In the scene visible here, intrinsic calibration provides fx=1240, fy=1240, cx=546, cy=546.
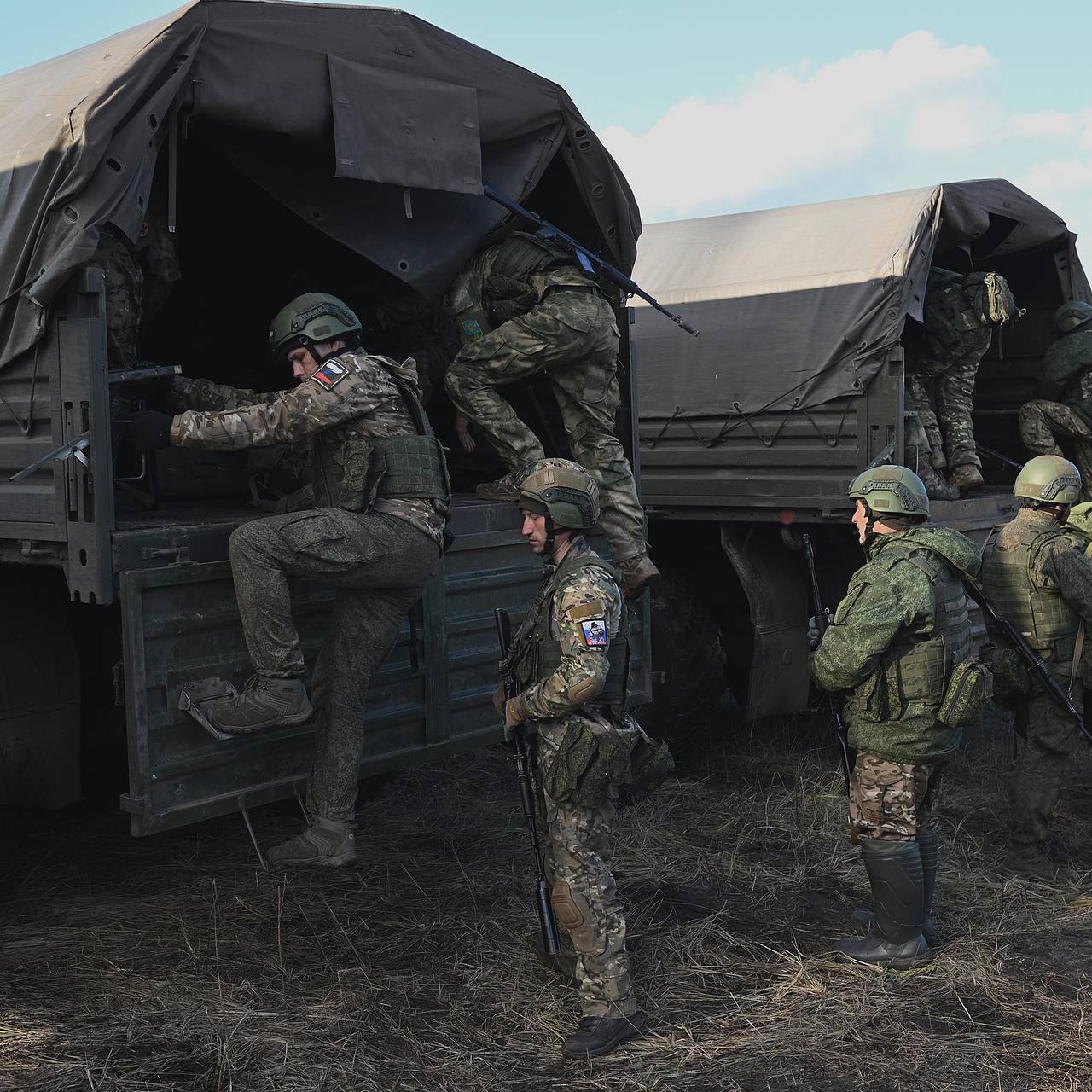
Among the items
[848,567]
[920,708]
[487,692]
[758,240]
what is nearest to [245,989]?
[487,692]

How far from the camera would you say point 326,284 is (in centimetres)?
566

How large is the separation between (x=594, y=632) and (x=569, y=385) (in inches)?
83.0

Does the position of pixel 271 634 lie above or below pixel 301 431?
below

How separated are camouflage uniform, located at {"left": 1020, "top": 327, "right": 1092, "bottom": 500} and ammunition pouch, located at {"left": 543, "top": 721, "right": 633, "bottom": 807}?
465 cm

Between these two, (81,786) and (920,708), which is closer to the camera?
(920,708)

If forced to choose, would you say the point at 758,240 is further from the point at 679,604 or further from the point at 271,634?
the point at 271,634

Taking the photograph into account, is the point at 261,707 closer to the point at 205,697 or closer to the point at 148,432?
the point at 205,697

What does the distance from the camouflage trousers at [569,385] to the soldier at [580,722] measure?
1523mm

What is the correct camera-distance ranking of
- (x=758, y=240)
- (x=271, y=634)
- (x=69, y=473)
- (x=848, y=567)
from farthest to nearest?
(x=758, y=240) < (x=848, y=567) < (x=271, y=634) < (x=69, y=473)

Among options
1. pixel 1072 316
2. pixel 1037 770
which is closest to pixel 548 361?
pixel 1037 770

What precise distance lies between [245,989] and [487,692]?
4.64 ft

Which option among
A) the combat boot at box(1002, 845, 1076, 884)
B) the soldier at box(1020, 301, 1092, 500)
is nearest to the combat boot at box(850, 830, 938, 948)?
the combat boot at box(1002, 845, 1076, 884)

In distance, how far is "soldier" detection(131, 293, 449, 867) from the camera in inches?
148

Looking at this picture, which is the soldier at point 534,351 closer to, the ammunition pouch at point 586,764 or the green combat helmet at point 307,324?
the green combat helmet at point 307,324
